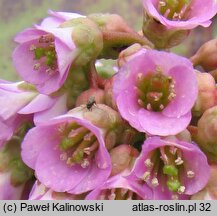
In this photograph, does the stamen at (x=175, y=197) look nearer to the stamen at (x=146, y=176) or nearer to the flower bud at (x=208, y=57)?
the stamen at (x=146, y=176)

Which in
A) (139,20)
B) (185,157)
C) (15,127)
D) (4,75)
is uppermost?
(185,157)

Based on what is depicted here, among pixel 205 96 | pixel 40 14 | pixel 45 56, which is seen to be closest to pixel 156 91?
pixel 205 96

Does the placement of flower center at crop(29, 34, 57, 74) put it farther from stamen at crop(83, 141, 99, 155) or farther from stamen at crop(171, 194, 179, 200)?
stamen at crop(171, 194, 179, 200)

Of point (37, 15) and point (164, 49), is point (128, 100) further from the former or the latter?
point (37, 15)

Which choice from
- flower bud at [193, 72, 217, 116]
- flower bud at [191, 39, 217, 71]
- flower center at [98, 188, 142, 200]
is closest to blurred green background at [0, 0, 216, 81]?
flower bud at [191, 39, 217, 71]

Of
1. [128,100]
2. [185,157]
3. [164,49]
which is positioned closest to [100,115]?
[128,100]

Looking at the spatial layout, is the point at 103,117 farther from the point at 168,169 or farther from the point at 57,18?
the point at 57,18

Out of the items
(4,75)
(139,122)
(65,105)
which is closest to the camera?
(139,122)

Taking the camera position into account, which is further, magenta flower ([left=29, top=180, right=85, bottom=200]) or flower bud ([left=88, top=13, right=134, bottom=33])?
flower bud ([left=88, top=13, right=134, bottom=33])
